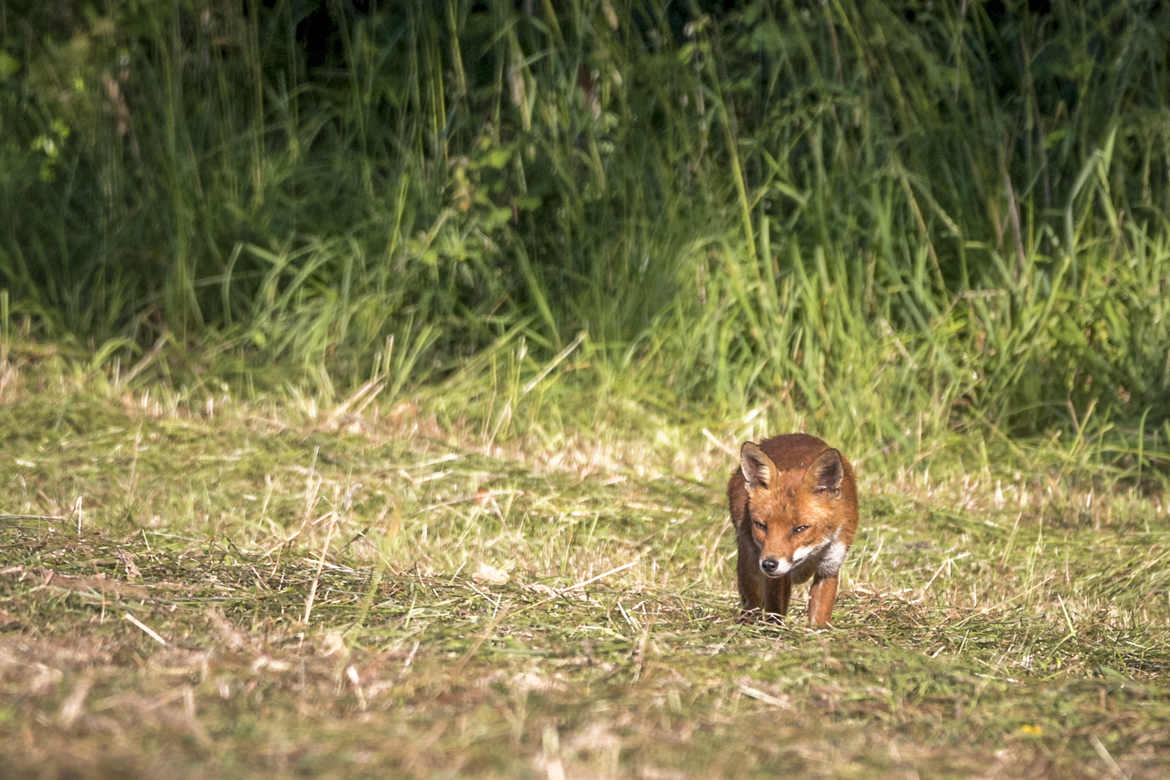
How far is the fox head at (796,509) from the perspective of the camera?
3834 mm

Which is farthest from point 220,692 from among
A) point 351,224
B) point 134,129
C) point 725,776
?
point 134,129

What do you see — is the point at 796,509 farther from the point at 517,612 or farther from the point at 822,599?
the point at 517,612

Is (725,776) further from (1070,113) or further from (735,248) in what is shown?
(1070,113)

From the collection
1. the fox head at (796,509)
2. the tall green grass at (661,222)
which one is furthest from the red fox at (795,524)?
the tall green grass at (661,222)

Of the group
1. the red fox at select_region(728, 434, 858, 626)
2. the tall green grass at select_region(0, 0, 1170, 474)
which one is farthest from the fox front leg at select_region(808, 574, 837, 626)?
the tall green grass at select_region(0, 0, 1170, 474)

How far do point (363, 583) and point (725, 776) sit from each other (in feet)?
5.06

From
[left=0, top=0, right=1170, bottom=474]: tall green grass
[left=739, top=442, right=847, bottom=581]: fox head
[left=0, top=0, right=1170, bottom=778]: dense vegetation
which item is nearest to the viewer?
[left=0, top=0, right=1170, bottom=778]: dense vegetation

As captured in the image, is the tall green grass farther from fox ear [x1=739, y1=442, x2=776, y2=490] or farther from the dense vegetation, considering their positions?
fox ear [x1=739, y1=442, x2=776, y2=490]

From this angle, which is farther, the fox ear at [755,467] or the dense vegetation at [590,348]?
the fox ear at [755,467]

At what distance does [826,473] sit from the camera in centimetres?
392

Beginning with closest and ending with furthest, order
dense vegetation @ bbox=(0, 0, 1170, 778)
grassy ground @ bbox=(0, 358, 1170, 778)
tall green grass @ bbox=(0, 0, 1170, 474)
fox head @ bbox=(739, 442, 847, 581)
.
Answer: grassy ground @ bbox=(0, 358, 1170, 778) → dense vegetation @ bbox=(0, 0, 1170, 778) → fox head @ bbox=(739, 442, 847, 581) → tall green grass @ bbox=(0, 0, 1170, 474)

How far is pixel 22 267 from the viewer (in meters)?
7.41

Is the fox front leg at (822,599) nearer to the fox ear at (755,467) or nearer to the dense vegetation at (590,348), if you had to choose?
the dense vegetation at (590,348)

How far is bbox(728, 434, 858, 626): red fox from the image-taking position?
3.86 m
